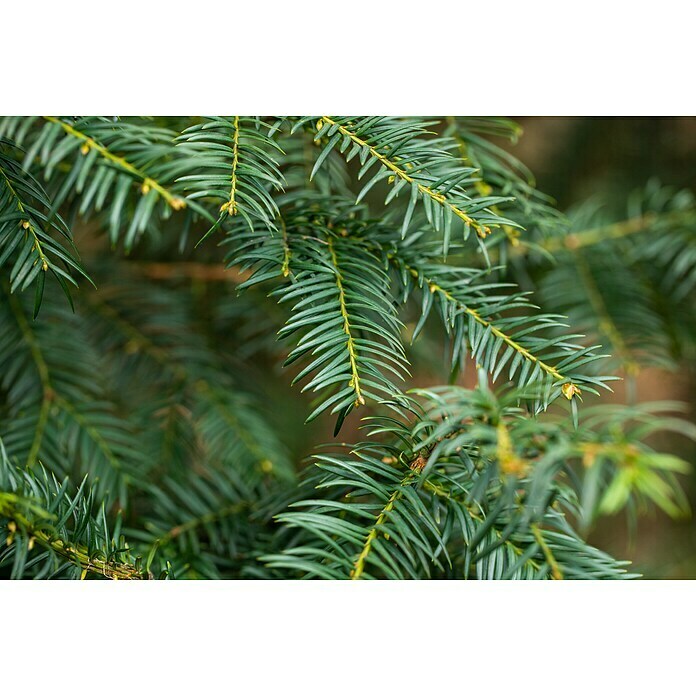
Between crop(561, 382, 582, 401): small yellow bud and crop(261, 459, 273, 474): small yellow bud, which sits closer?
crop(561, 382, 582, 401): small yellow bud

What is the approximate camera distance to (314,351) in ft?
0.85

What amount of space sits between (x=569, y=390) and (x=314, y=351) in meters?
0.11

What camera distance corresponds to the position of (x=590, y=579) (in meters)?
0.25

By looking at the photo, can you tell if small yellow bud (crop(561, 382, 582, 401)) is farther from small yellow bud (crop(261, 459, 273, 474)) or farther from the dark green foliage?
small yellow bud (crop(261, 459, 273, 474))

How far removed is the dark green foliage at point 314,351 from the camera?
9.2 inches

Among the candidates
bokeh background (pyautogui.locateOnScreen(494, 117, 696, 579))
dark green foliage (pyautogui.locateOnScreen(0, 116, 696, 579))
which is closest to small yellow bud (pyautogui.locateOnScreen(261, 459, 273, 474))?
dark green foliage (pyautogui.locateOnScreen(0, 116, 696, 579))

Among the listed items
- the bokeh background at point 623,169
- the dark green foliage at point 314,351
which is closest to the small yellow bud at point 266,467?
the dark green foliage at point 314,351

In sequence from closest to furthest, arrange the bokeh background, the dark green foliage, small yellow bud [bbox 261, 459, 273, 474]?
the dark green foliage, small yellow bud [bbox 261, 459, 273, 474], the bokeh background

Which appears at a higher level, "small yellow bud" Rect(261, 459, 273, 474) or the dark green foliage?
the dark green foliage

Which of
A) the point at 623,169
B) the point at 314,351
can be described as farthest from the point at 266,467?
the point at 623,169

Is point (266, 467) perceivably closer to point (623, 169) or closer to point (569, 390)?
point (569, 390)

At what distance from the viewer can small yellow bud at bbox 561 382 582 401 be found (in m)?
0.25
